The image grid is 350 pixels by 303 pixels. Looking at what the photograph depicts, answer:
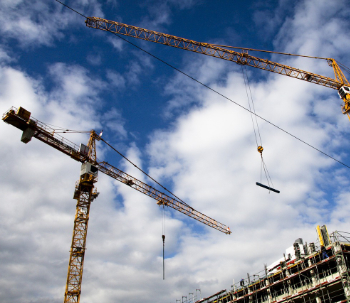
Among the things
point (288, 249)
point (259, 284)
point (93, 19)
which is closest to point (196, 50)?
point (93, 19)

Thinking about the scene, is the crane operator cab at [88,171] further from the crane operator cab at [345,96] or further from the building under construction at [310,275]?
the crane operator cab at [345,96]

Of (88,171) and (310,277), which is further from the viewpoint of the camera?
(88,171)

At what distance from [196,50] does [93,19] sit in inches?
712

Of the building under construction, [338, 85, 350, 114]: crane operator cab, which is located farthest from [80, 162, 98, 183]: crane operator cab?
[338, 85, 350, 114]: crane operator cab

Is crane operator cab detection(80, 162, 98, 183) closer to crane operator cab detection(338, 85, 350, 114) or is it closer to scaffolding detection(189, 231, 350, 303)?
scaffolding detection(189, 231, 350, 303)

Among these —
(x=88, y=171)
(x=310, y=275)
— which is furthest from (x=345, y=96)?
(x=88, y=171)

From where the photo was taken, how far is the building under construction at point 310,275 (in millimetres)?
30719

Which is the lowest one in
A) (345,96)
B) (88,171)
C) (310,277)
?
(310,277)

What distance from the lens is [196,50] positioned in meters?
51.1

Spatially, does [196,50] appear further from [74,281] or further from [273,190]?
[74,281]

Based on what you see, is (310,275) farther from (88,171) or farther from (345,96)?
(88,171)

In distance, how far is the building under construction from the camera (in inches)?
1209

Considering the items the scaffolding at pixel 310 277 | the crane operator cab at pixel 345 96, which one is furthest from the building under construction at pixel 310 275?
the crane operator cab at pixel 345 96

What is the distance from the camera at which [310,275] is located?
34.3 m
